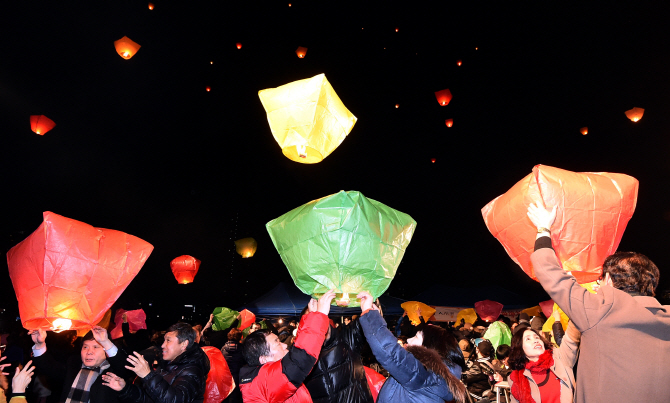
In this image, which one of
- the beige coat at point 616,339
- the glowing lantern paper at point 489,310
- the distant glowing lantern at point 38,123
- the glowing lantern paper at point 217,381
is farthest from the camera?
the glowing lantern paper at point 489,310

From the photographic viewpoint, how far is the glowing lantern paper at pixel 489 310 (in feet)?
46.0

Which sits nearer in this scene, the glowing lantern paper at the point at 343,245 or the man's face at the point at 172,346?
the glowing lantern paper at the point at 343,245

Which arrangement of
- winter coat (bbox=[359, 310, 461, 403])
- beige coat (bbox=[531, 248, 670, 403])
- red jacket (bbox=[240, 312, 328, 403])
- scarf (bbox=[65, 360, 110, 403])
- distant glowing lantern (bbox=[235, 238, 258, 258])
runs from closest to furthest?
beige coat (bbox=[531, 248, 670, 403]) < winter coat (bbox=[359, 310, 461, 403]) < red jacket (bbox=[240, 312, 328, 403]) < scarf (bbox=[65, 360, 110, 403]) < distant glowing lantern (bbox=[235, 238, 258, 258])

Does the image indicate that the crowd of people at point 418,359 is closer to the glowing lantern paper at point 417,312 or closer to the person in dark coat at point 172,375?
the person in dark coat at point 172,375

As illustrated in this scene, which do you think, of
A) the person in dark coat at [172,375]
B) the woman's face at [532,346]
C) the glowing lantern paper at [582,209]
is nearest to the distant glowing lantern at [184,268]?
the person in dark coat at [172,375]

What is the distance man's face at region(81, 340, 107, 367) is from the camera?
309 centimetres

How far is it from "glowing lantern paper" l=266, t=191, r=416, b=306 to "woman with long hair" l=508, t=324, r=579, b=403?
106 centimetres

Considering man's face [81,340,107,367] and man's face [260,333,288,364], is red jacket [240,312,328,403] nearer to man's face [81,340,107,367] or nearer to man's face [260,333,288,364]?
man's face [260,333,288,364]

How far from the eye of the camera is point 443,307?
18.0 metres

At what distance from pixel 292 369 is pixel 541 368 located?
2.03 metres

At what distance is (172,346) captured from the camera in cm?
317

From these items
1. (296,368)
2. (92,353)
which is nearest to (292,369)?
(296,368)

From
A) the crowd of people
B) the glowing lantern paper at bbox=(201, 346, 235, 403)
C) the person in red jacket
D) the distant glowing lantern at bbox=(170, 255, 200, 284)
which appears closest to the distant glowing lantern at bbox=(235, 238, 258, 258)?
the distant glowing lantern at bbox=(170, 255, 200, 284)

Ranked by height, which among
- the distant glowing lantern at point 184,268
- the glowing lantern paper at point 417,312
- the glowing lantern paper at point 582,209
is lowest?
the glowing lantern paper at point 417,312
